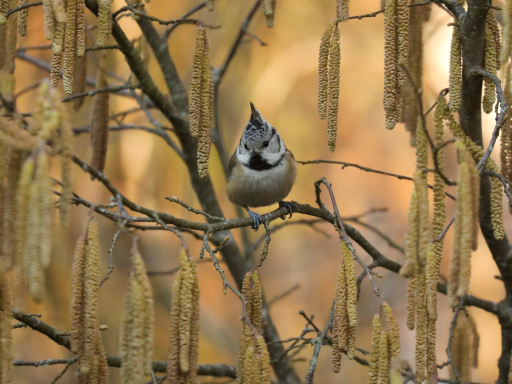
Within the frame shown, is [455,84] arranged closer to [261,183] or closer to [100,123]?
[100,123]

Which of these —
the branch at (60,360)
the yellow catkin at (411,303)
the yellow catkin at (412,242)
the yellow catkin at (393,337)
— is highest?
the yellow catkin at (412,242)

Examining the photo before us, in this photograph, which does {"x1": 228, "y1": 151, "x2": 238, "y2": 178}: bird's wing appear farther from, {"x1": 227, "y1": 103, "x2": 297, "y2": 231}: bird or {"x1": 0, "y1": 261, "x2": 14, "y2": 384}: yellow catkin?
{"x1": 0, "y1": 261, "x2": 14, "y2": 384}: yellow catkin

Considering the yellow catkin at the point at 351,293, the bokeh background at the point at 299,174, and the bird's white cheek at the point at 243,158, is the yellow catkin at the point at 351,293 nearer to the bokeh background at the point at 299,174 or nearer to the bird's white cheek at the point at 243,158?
the bird's white cheek at the point at 243,158

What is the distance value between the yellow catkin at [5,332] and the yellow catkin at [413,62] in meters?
1.48

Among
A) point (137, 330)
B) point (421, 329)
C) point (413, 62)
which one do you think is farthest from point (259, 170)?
point (137, 330)

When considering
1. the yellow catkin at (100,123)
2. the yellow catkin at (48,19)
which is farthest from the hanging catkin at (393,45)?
the yellow catkin at (100,123)

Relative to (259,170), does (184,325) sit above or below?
below

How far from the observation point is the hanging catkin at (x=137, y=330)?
3.68ft

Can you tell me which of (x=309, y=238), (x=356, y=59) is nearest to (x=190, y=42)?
(x=356, y=59)

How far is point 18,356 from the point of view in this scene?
190 inches

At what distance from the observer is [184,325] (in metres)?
1.18

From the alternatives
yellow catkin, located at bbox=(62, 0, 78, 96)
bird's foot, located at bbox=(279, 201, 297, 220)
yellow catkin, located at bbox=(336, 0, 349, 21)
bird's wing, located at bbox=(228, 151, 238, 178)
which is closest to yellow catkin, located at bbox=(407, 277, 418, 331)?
yellow catkin, located at bbox=(336, 0, 349, 21)

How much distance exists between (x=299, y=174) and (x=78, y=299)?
540 centimetres

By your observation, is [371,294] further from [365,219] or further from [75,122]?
[75,122]
